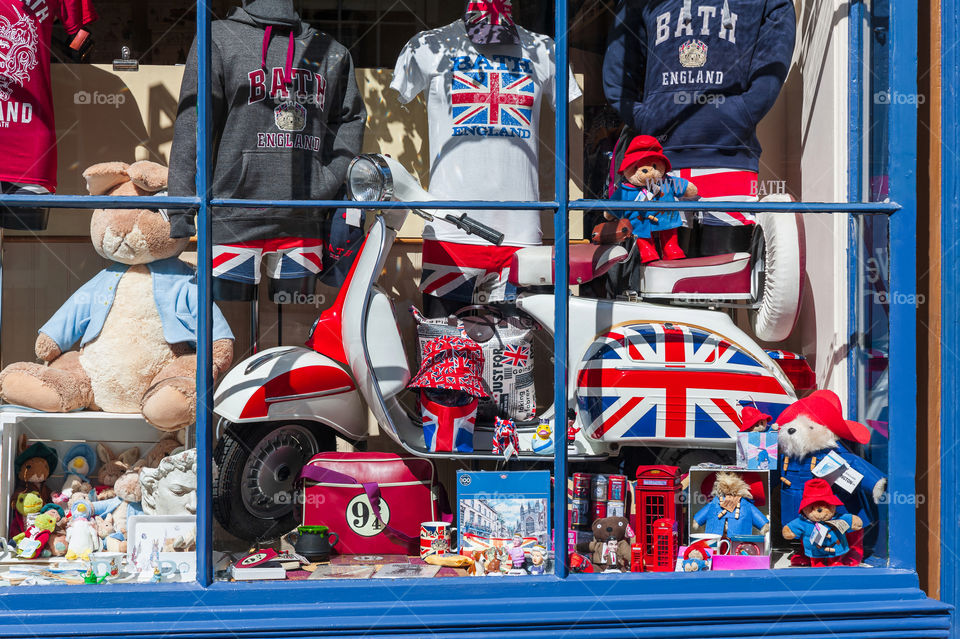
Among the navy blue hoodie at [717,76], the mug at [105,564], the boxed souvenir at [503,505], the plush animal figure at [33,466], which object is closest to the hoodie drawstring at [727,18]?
the navy blue hoodie at [717,76]

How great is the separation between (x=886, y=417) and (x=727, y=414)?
1.63ft

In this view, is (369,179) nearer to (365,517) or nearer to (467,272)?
(467,272)

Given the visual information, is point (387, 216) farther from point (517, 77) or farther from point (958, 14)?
point (958, 14)

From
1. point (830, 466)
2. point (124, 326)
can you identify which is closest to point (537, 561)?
point (830, 466)

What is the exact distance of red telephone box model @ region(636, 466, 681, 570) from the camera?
323cm

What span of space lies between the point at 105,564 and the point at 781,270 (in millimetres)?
2367

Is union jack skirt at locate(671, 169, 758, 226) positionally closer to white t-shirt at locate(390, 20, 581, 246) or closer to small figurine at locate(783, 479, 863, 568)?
white t-shirt at locate(390, 20, 581, 246)

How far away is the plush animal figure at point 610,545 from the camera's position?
3.17m

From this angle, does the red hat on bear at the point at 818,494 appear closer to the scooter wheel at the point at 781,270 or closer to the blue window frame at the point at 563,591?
→ the blue window frame at the point at 563,591

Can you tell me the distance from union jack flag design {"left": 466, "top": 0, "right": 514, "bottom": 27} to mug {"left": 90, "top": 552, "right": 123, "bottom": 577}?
2.31 metres

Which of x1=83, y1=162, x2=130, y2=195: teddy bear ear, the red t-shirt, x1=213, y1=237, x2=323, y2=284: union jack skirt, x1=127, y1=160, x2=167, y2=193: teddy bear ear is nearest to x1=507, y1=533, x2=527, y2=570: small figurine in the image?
x1=213, y1=237, x2=323, y2=284: union jack skirt

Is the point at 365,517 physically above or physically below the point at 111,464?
below

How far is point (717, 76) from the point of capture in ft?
12.4

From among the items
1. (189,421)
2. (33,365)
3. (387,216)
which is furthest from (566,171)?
(33,365)
